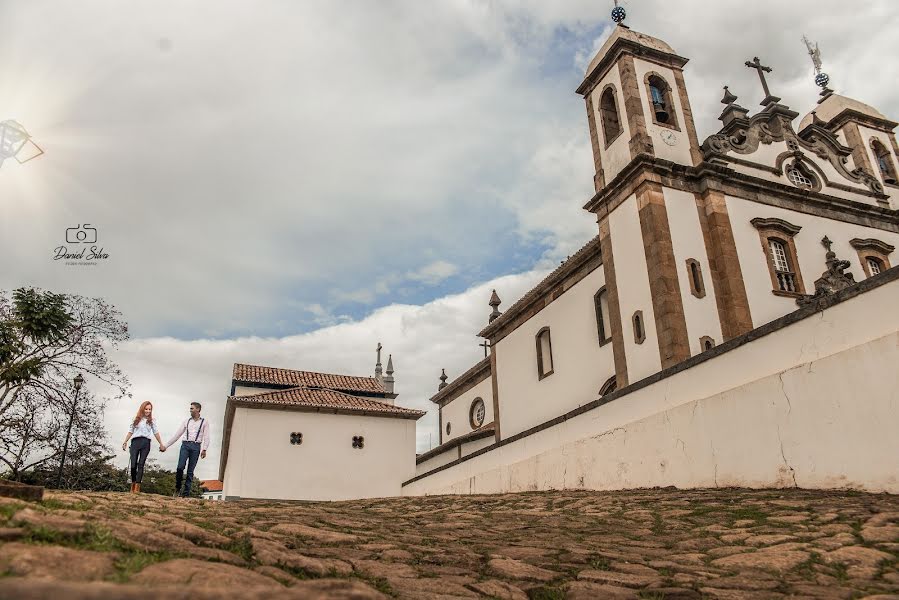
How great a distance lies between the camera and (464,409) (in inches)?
1234

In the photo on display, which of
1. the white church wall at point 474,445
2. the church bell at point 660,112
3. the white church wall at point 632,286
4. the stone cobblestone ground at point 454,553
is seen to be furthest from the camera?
the white church wall at point 474,445

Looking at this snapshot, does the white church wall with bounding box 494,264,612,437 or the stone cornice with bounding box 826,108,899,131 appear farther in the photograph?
the stone cornice with bounding box 826,108,899,131

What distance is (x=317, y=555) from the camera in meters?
4.58

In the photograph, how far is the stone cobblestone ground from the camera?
308 centimetres

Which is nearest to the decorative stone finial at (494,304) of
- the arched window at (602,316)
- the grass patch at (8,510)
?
the arched window at (602,316)

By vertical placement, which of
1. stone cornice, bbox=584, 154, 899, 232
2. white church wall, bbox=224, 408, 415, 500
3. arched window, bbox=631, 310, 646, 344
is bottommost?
white church wall, bbox=224, 408, 415, 500

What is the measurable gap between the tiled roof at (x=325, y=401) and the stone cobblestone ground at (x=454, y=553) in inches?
652

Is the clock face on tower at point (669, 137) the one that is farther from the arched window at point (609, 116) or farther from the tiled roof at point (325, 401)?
the tiled roof at point (325, 401)

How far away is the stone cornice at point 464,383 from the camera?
29.2m

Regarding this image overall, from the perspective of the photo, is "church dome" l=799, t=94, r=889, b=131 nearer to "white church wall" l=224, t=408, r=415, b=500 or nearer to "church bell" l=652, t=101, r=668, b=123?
"church bell" l=652, t=101, r=668, b=123

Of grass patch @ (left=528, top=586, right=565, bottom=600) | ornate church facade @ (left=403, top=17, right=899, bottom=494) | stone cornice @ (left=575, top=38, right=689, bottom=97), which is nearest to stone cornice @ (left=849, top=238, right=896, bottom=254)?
ornate church facade @ (left=403, top=17, right=899, bottom=494)

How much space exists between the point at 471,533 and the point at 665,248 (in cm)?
1166

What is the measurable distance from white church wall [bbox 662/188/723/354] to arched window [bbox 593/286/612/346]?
277 cm

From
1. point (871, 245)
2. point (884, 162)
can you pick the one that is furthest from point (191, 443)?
point (884, 162)
